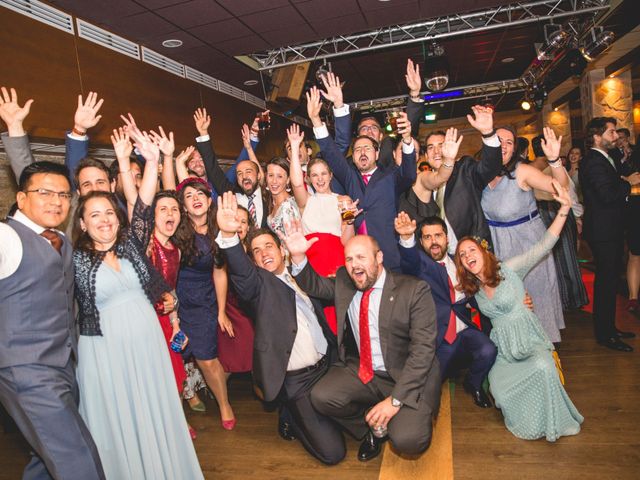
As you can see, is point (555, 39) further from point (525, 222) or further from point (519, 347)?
point (519, 347)

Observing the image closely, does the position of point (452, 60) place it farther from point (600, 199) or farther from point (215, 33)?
point (600, 199)

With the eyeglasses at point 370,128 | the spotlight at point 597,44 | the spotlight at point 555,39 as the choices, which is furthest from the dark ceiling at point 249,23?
the eyeglasses at point 370,128

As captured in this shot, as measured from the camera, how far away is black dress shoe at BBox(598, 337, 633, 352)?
3327mm

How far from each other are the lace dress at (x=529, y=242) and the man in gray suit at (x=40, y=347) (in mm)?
2749

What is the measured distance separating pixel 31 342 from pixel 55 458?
1.43ft

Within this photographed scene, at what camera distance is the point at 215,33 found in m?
5.11

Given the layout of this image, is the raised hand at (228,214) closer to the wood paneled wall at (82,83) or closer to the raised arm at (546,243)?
the raised arm at (546,243)

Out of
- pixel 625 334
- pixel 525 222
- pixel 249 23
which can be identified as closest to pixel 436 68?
pixel 249 23

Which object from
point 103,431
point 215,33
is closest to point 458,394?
point 103,431

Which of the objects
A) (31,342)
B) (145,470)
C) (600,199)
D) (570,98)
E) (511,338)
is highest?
(570,98)

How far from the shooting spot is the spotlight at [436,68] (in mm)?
6121

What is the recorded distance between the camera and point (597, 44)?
5781mm

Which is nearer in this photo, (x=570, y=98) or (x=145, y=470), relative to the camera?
(x=145, y=470)

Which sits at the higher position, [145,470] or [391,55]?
[391,55]
